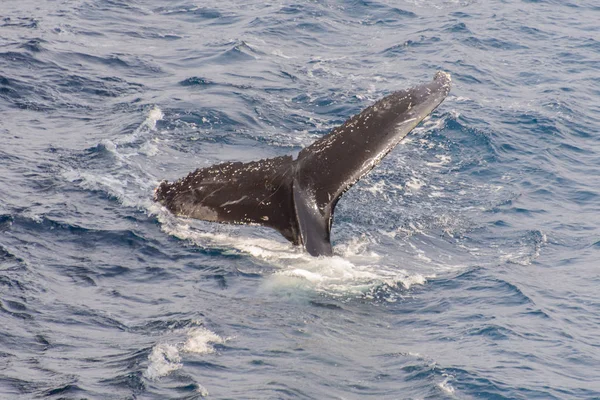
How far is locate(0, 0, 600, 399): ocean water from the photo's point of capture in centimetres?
973

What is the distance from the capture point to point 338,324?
1066 centimetres

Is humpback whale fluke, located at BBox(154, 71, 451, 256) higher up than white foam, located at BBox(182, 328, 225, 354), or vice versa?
humpback whale fluke, located at BBox(154, 71, 451, 256)

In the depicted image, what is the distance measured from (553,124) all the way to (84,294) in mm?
12520

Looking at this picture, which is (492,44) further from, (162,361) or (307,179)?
(162,361)

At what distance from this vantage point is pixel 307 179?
11.0m

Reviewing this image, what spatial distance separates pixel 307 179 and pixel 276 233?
2.71 m

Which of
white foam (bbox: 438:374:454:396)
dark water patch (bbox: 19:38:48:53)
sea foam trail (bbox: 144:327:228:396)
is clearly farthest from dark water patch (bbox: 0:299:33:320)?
dark water patch (bbox: 19:38:48:53)

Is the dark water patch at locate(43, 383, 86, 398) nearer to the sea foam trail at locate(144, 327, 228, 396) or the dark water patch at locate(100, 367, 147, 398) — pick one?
the dark water patch at locate(100, 367, 147, 398)

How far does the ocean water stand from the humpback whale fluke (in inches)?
31.5

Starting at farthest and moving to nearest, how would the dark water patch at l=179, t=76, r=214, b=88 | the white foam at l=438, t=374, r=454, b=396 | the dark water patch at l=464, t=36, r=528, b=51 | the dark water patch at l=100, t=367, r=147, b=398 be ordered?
the dark water patch at l=464, t=36, r=528, b=51, the dark water patch at l=179, t=76, r=214, b=88, the white foam at l=438, t=374, r=454, b=396, the dark water patch at l=100, t=367, r=147, b=398

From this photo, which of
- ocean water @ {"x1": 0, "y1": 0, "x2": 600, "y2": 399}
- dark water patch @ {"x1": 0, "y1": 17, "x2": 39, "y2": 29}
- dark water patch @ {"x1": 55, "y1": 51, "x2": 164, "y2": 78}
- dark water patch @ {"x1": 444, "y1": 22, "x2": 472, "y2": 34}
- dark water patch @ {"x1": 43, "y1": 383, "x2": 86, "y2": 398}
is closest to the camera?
dark water patch @ {"x1": 43, "y1": 383, "x2": 86, "y2": 398}

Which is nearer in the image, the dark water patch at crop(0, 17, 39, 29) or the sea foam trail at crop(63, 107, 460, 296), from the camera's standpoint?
the sea foam trail at crop(63, 107, 460, 296)

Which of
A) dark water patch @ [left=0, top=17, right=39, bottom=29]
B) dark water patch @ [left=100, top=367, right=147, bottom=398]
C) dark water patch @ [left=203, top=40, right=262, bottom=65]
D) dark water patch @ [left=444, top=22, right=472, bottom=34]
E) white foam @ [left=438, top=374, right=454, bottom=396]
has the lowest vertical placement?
white foam @ [left=438, top=374, right=454, bottom=396]

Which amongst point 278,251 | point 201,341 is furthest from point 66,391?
point 278,251
